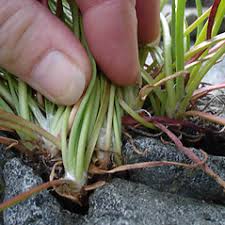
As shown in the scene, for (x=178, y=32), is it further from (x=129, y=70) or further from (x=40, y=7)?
(x=40, y=7)

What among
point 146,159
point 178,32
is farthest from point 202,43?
point 146,159

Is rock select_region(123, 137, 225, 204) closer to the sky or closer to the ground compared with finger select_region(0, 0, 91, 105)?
closer to the ground

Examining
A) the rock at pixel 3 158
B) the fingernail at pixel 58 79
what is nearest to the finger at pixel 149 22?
the fingernail at pixel 58 79

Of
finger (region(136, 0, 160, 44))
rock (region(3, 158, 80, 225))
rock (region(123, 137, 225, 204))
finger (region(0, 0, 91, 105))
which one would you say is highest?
finger (region(0, 0, 91, 105))

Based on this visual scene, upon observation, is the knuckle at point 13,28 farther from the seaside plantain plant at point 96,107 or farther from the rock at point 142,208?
the rock at point 142,208

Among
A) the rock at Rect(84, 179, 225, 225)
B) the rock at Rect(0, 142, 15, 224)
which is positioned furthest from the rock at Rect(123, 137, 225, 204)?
the rock at Rect(0, 142, 15, 224)

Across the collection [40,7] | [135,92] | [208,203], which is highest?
[40,7]

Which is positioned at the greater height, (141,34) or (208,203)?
(141,34)

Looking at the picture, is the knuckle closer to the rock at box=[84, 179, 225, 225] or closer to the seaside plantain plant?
the seaside plantain plant
